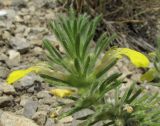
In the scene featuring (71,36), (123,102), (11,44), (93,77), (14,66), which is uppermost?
(11,44)

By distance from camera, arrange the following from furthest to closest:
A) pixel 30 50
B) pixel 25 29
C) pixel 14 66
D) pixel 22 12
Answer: pixel 22 12 < pixel 25 29 < pixel 30 50 < pixel 14 66

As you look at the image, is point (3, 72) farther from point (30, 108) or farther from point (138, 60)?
point (138, 60)

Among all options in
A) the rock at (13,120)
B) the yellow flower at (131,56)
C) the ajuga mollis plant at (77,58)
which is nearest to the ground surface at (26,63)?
the rock at (13,120)

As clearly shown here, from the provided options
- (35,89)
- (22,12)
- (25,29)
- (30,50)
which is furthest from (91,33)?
(22,12)

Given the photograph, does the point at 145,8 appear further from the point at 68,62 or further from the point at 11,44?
the point at 68,62

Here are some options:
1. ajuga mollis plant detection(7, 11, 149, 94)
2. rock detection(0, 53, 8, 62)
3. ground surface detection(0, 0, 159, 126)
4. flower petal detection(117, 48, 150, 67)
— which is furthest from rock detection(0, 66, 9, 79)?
flower petal detection(117, 48, 150, 67)

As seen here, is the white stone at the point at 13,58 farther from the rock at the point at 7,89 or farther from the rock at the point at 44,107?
the rock at the point at 44,107

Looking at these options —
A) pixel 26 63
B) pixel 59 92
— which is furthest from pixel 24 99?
pixel 26 63

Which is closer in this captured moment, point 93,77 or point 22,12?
point 93,77
